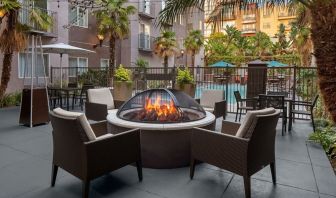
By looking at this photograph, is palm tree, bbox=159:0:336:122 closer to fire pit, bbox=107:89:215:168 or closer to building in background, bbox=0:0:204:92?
fire pit, bbox=107:89:215:168

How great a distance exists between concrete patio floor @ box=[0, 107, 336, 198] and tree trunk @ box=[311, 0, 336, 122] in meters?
1.00

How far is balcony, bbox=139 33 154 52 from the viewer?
19.3m

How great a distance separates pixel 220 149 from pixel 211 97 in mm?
3714

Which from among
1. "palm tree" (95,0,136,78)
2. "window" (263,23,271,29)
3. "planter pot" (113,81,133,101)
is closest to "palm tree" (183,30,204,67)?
"palm tree" (95,0,136,78)

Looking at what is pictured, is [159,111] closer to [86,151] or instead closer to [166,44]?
[86,151]

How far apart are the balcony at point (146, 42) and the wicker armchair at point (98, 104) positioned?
1297 centimetres

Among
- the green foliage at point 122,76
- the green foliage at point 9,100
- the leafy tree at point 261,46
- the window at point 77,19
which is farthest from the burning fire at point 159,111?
the leafy tree at point 261,46

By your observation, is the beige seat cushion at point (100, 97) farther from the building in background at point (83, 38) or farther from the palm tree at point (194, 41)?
the palm tree at point (194, 41)

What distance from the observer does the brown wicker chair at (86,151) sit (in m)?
2.84

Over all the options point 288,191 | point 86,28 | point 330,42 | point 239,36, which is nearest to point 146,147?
point 288,191

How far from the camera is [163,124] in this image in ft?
13.0

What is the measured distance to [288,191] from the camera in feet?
10.5

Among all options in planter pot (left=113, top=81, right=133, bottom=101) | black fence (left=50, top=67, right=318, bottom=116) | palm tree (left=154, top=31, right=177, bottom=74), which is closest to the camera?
black fence (left=50, top=67, right=318, bottom=116)

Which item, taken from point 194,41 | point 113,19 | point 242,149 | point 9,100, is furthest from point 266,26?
point 242,149
